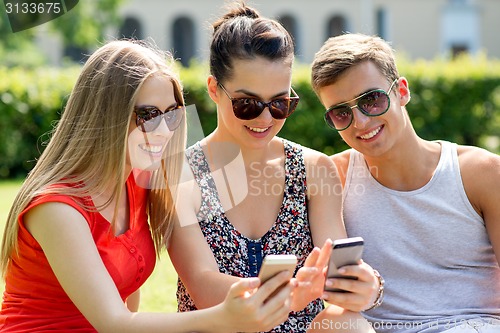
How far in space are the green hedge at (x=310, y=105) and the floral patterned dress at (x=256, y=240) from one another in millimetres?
9204

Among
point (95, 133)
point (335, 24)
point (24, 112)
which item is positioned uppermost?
point (335, 24)

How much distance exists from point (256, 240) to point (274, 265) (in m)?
0.88

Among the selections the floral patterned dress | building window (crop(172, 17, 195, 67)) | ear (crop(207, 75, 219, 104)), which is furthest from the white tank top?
building window (crop(172, 17, 195, 67))

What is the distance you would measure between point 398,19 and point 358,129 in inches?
1552

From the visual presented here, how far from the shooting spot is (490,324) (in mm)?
3160

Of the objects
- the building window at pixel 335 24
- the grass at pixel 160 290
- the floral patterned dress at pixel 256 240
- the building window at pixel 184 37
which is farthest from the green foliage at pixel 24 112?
the building window at pixel 335 24

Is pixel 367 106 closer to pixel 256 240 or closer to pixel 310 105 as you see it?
pixel 256 240

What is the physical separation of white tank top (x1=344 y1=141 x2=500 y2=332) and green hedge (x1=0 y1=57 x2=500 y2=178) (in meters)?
9.35

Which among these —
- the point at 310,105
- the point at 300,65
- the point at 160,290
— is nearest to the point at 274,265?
the point at 160,290

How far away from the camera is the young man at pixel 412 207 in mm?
3270

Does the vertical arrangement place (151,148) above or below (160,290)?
above

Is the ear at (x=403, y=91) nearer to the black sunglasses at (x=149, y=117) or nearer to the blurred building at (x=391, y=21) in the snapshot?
the black sunglasses at (x=149, y=117)

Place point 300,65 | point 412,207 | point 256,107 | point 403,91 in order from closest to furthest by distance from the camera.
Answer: point 256,107
point 412,207
point 403,91
point 300,65

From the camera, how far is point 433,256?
3.32 metres
